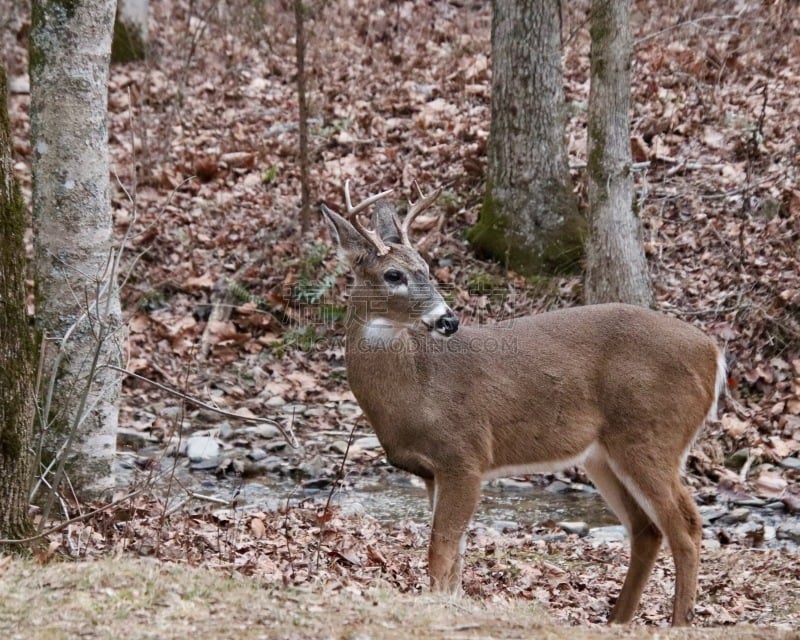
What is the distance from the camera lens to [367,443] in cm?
907

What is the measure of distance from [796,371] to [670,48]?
21.4 ft

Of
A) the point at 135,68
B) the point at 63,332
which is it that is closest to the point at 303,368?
the point at 63,332

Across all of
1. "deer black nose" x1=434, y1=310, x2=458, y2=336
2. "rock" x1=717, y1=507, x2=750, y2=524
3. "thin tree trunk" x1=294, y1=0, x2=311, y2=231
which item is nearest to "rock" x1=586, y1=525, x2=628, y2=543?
"rock" x1=717, y1=507, x2=750, y2=524

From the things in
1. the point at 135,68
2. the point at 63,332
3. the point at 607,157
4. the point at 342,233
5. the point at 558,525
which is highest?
the point at 135,68

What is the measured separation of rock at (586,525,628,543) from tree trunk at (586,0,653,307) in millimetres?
2392

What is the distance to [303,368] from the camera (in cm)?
1028

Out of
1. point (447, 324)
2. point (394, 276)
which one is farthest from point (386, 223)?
point (447, 324)

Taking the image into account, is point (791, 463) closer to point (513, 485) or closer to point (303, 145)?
point (513, 485)

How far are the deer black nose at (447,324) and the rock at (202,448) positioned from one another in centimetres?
323

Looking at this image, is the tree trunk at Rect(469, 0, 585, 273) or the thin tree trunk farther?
the thin tree trunk

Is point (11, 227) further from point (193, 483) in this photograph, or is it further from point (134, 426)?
point (134, 426)

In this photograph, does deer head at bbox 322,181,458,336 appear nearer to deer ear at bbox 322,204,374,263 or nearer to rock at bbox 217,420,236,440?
deer ear at bbox 322,204,374,263

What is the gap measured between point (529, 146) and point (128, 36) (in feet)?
25.7

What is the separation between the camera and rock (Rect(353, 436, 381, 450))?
9016mm
